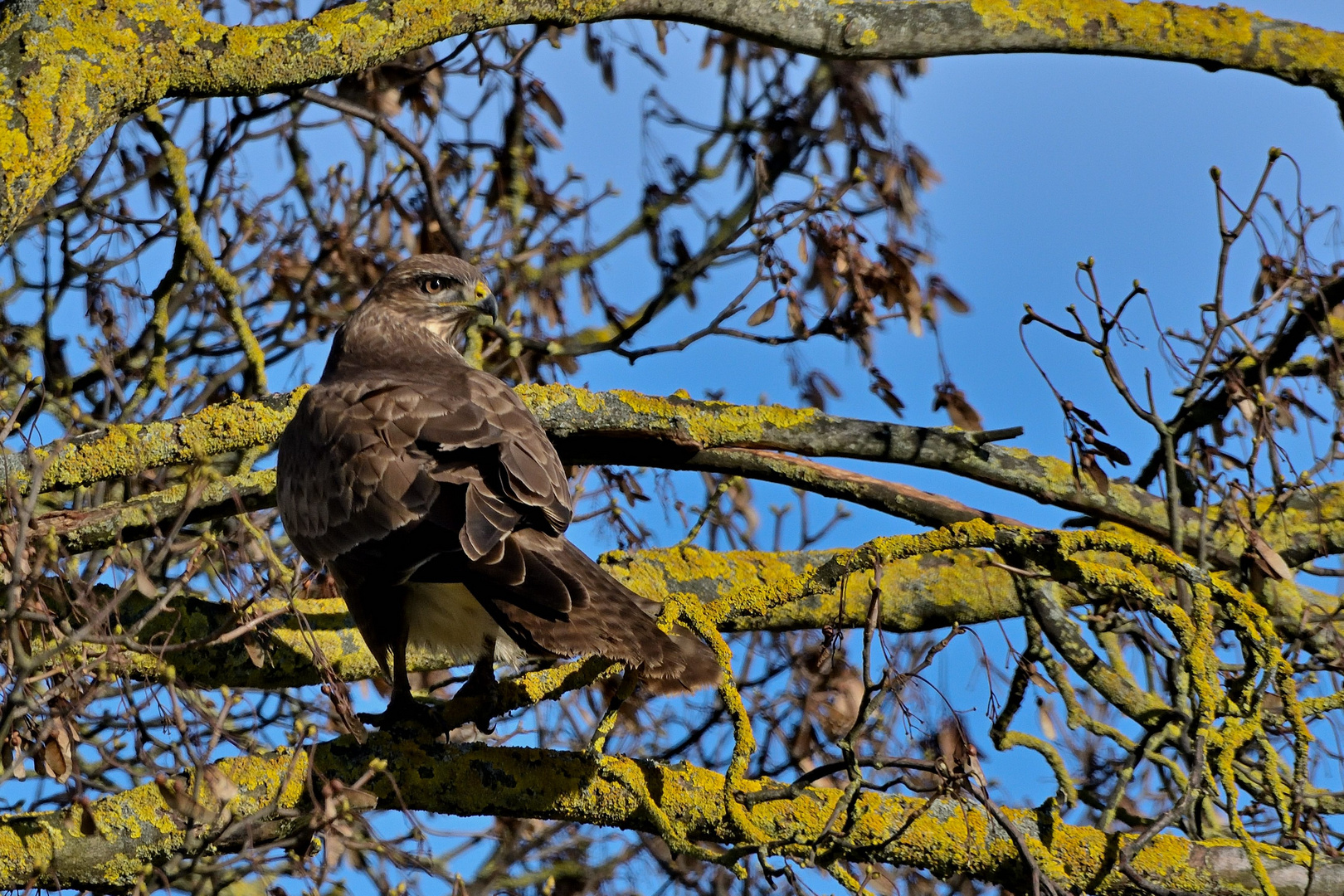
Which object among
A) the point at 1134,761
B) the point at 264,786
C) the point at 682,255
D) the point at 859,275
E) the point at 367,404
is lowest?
the point at 264,786

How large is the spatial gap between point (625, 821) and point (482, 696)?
787mm

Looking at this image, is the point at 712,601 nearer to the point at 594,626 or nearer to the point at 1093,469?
the point at 594,626

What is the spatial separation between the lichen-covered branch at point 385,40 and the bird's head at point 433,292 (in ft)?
4.88

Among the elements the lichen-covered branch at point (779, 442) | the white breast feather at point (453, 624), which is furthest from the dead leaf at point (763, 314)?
the white breast feather at point (453, 624)

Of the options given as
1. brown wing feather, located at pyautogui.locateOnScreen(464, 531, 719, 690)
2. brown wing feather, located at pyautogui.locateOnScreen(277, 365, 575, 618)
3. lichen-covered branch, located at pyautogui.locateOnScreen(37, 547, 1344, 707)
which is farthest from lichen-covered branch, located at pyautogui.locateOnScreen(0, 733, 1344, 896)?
lichen-covered branch, located at pyautogui.locateOnScreen(37, 547, 1344, 707)

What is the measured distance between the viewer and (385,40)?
409cm

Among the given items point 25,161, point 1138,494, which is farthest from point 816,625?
point 25,161

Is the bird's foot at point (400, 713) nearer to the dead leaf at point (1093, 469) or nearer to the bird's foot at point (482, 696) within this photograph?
the bird's foot at point (482, 696)

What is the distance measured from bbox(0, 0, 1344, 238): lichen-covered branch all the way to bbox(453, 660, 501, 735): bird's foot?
71.1 inches

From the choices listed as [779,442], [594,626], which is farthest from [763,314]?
[594,626]

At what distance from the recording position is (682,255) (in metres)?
6.63

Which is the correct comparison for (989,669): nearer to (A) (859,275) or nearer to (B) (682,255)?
(A) (859,275)

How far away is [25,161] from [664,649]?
2.06 meters

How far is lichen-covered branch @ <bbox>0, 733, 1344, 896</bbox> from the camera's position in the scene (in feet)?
10.8
